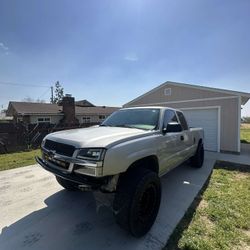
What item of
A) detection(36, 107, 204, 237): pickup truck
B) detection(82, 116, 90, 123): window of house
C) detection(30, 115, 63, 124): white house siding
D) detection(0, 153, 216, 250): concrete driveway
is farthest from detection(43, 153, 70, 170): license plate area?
detection(82, 116, 90, 123): window of house

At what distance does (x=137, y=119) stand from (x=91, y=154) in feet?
5.64

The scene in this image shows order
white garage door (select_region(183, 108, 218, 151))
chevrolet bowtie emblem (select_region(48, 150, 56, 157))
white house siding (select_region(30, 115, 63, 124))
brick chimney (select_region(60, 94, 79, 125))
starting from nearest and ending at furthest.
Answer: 1. chevrolet bowtie emblem (select_region(48, 150, 56, 157))
2. white garage door (select_region(183, 108, 218, 151))
3. white house siding (select_region(30, 115, 63, 124))
4. brick chimney (select_region(60, 94, 79, 125))

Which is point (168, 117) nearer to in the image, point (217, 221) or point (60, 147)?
point (217, 221)

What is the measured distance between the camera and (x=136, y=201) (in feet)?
7.83

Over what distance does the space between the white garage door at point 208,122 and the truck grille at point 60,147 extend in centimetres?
888

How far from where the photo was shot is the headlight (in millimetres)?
2168

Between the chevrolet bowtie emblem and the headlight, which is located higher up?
the headlight

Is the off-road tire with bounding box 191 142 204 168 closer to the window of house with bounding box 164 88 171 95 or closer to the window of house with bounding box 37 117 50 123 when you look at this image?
the window of house with bounding box 164 88 171 95

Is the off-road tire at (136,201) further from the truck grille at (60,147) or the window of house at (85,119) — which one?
the window of house at (85,119)

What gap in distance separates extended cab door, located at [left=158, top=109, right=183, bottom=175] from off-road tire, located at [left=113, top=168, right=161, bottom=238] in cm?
62

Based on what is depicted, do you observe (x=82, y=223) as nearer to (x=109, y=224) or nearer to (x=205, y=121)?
(x=109, y=224)

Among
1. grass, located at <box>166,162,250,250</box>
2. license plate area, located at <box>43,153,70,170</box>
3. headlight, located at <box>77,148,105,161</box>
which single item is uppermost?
headlight, located at <box>77,148,105,161</box>

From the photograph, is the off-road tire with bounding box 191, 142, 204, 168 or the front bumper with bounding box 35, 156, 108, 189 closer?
the front bumper with bounding box 35, 156, 108, 189

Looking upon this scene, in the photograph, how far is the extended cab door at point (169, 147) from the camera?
3.34 metres
